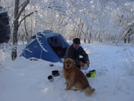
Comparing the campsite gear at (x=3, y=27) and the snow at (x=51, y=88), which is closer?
the campsite gear at (x=3, y=27)

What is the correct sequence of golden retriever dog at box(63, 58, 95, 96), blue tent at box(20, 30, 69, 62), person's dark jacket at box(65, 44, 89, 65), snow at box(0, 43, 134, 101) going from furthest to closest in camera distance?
blue tent at box(20, 30, 69, 62) → person's dark jacket at box(65, 44, 89, 65) → golden retriever dog at box(63, 58, 95, 96) → snow at box(0, 43, 134, 101)

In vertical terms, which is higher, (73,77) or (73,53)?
(73,53)

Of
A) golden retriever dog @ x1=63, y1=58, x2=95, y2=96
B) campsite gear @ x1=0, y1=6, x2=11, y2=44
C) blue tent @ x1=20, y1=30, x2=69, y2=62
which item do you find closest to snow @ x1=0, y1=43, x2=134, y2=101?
golden retriever dog @ x1=63, y1=58, x2=95, y2=96

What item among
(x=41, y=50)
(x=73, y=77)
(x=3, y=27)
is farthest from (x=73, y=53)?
(x=41, y=50)

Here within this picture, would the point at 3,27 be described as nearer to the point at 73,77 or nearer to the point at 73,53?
the point at 73,77

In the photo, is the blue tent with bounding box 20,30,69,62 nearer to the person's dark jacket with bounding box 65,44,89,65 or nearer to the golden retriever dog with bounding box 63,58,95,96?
the person's dark jacket with bounding box 65,44,89,65

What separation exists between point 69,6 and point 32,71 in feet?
8.12

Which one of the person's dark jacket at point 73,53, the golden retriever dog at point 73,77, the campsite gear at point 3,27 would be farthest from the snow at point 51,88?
the campsite gear at point 3,27

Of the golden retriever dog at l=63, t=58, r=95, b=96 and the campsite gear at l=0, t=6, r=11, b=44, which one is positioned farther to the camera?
the golden retriever dog at l=63, t=58, r=95, b=96

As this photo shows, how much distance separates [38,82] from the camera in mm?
2830

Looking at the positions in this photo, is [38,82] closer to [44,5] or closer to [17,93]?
[17,93]

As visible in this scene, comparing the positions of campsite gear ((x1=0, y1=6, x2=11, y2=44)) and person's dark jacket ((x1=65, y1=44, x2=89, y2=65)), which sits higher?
campsite gear ((x1=0, y1=6, x2=11, y2=44))

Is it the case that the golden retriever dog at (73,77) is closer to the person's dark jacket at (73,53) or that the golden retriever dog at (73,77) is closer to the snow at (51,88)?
the snow at (51,88)

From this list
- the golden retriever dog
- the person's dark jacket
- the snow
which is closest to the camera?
the snow
